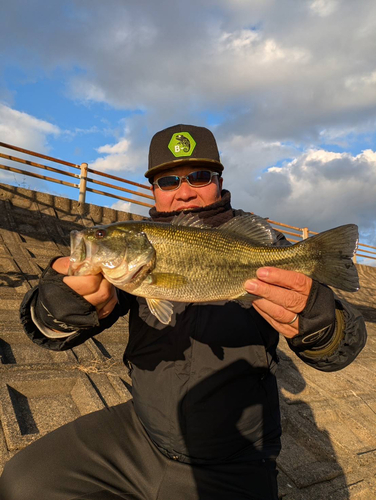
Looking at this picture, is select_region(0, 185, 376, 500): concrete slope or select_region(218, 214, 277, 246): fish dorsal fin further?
select_region(0, 185, 376, 500): concrete slope

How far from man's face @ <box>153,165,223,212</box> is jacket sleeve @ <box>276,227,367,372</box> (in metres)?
1.68

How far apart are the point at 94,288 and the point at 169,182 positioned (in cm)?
176

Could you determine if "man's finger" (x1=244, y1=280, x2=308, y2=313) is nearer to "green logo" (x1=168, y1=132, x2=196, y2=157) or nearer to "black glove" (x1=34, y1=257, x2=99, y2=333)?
"black glove" (x1=34, y1=257, x2=99, y2=333)

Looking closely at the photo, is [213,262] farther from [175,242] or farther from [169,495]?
[169,495]

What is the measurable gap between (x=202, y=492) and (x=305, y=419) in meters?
3.04

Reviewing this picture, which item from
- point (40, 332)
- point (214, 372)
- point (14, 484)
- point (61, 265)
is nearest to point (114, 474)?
point (14, 484)

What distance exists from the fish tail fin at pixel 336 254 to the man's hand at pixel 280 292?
205 millimetres

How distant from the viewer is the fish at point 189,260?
2.58 meters

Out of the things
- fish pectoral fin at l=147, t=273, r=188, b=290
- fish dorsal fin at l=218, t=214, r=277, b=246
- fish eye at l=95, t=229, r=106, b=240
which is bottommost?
fish pectoral fin at l=147, t=273, r=188, b=290

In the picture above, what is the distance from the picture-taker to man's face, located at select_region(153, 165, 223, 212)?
3857 mm

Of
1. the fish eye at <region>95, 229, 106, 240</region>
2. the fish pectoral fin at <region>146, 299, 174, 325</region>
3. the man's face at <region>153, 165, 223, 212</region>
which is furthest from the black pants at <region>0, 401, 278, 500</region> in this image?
the man's face at <region>153, 165, 223, 212</region>

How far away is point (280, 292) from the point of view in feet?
8.27

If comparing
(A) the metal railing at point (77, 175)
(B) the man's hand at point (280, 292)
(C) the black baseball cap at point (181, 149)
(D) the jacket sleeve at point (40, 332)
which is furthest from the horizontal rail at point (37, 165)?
(B) the man's hand at point (280, 292)

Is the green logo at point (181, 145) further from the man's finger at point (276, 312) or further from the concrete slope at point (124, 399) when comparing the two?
the concrete slope at point (124, 399)
